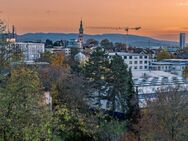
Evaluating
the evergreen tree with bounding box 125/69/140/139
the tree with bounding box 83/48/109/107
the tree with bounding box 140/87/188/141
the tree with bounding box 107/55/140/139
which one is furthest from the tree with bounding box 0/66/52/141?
the tree with bounding box 83/48/109/107

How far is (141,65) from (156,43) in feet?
240

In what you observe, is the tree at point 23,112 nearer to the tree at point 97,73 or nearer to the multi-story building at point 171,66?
the tree at point 97,73

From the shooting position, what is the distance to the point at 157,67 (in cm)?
6500

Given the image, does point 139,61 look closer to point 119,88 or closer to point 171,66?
point 171,66

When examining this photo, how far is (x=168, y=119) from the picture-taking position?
48.7 ft

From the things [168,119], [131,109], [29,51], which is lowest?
[131,109]

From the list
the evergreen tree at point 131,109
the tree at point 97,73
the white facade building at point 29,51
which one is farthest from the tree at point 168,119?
the tree at point 97,73

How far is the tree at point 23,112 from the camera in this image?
284 inches

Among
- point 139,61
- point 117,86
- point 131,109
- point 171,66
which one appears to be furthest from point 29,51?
point 131,109

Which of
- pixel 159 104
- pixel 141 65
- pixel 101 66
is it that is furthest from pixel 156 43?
pixel 159 104

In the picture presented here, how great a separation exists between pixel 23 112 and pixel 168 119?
839 cm

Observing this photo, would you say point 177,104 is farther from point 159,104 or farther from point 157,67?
point 157,67

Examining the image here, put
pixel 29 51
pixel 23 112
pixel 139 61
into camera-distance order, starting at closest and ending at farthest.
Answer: pixel 23 112
pixel 29 51
pixel 139 61

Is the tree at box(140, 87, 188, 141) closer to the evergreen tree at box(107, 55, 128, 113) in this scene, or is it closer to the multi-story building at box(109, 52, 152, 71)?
the evergreen tree at box(107, 55, 128, 113)
